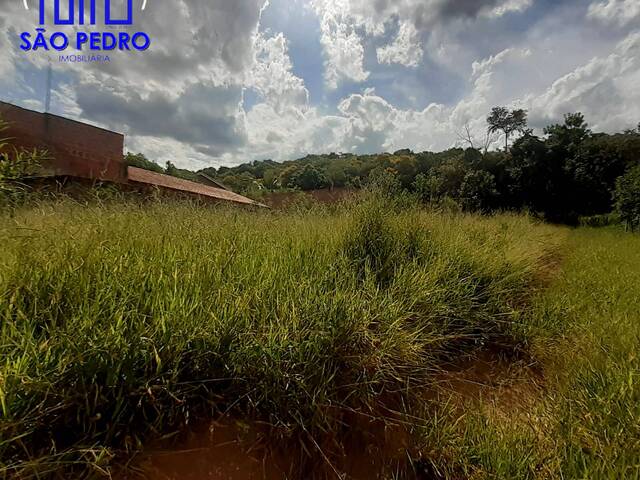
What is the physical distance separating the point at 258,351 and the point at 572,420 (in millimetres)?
1365

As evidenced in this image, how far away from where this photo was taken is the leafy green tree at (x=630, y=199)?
12195 mm

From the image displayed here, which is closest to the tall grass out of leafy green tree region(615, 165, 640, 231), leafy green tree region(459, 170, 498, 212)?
leafy green tree region(615, 165, 640, 231)

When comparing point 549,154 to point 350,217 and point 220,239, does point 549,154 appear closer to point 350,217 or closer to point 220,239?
point 350,217

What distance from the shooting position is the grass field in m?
0.90

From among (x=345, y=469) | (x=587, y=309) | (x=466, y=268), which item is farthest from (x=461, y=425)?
(x=587, y=309)

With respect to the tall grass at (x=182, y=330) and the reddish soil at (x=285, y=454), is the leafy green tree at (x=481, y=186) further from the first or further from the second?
the reddish soil at (x=285, y=454)

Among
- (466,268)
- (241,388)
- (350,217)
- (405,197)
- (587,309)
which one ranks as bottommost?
(241,388)

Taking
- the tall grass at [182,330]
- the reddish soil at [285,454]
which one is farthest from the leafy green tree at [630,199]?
the reddish soil at [285,454]

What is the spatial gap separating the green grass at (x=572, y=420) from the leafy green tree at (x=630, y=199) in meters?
15.8

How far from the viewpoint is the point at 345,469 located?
109 centimetres

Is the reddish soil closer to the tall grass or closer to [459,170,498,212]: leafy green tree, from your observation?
the tall grass

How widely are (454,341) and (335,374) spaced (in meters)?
Answer: 1.09

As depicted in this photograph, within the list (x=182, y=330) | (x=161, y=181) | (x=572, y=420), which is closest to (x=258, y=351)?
(x=182, y=330)

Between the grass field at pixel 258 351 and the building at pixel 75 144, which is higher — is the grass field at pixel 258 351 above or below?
below
